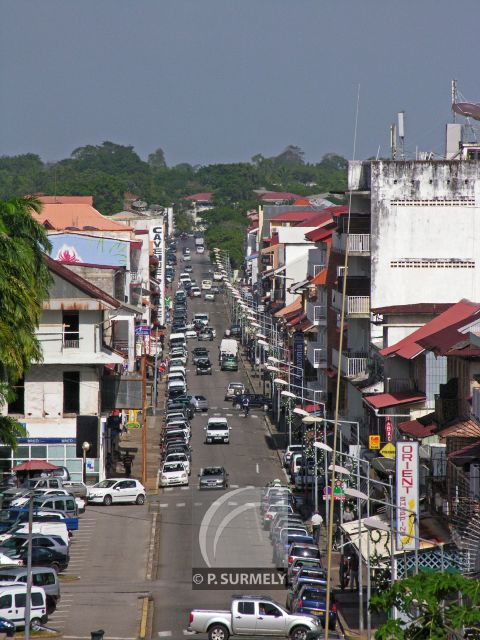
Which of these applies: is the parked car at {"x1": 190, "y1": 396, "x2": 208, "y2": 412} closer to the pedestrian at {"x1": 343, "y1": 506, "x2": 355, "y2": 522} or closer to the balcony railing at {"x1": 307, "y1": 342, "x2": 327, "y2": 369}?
the balcony railing at {"x1": 307, "y1": 342, "x2": 327, "y2": 369}

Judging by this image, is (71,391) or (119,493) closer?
(119,493)

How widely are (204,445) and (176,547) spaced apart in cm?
3204

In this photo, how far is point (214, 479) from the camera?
3140 inches

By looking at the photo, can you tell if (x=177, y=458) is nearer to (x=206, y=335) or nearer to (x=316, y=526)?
(x=316, y=526)

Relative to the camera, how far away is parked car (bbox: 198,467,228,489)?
261 feet

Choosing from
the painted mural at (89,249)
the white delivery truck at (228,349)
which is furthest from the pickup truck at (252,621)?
the white delivery truck at (228,349)

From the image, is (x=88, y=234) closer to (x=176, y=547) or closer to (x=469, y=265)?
(x=469, y=265)

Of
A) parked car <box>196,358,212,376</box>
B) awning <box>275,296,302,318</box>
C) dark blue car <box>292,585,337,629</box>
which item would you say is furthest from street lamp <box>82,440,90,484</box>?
parked car <box>196,358,212,376</box>

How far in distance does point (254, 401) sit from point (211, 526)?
57.6 metres

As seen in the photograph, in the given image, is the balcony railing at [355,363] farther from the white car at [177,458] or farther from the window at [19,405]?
the window at [19,405]

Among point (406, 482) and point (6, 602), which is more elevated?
point (406, 482)

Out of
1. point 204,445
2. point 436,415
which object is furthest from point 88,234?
point 436,415

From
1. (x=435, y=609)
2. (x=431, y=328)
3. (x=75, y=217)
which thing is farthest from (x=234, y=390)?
(x=435, y=609)

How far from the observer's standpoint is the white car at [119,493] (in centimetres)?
7738
